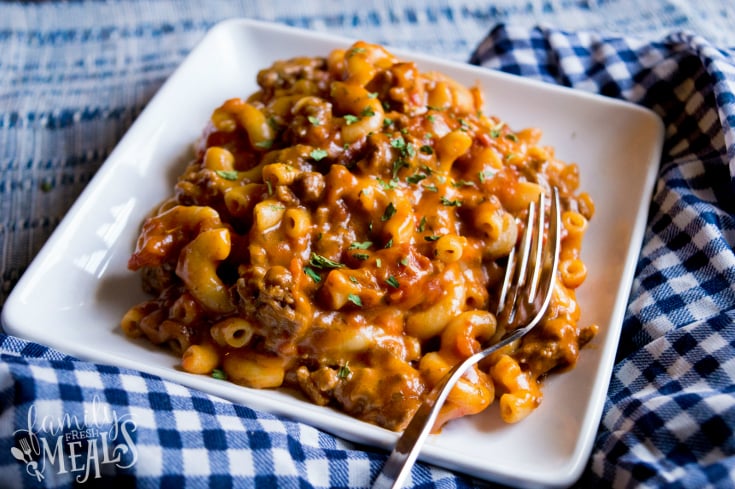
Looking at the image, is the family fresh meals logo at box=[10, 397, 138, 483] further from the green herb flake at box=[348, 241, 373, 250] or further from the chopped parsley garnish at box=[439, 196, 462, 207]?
the chopped parsley garnish at box=[439, 196, 462, 207]

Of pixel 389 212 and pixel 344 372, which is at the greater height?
pixel 389 212

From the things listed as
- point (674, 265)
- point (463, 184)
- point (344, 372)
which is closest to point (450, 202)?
point (463, 184)

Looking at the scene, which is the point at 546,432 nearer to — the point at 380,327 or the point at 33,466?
the point at 380,327

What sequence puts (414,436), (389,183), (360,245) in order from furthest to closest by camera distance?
(389,183) → (360,245) → (414,436)

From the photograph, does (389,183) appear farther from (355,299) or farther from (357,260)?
(355,299)

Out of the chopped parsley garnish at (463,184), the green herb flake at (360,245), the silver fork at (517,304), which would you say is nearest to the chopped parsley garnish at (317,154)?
the green herb flake at (360,245)

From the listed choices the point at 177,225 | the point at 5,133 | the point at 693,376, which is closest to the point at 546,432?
the point at 693,376

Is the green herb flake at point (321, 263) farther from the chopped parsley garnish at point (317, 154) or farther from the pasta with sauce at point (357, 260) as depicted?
A: the chopped parsley garnish at point (317, 154)
